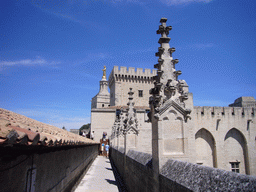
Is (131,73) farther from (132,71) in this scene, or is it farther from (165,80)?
(165,80)

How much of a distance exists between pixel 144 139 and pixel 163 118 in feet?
36.1

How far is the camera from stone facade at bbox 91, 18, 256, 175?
441 centimetres

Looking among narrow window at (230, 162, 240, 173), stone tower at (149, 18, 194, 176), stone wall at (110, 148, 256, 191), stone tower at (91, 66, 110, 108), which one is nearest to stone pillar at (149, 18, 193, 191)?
stone tower at (149, 18, 194, 176)

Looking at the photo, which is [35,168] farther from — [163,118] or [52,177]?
[163,118]

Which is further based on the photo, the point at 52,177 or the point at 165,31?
the point at 165,31

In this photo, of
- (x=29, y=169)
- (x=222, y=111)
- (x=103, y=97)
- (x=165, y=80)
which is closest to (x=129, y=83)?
(x=103, y=97)

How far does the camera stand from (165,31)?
5352mm

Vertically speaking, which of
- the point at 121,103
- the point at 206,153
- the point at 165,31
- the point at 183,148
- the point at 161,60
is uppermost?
the point at 121,103

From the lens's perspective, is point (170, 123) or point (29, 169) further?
point (170, 123)

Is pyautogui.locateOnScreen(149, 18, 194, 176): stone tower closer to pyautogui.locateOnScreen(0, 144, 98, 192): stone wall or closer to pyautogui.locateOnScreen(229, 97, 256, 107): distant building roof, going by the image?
pyautogui.locateOnScreen(0, 144, 98, 192): stone wall

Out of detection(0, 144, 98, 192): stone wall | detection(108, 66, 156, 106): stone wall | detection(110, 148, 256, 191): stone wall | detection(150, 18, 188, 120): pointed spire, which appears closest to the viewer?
detection(110, 148, 256, 191): stone wall

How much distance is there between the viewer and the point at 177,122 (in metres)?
4.45

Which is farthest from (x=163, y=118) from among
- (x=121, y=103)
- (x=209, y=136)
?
(x=121, y=103)

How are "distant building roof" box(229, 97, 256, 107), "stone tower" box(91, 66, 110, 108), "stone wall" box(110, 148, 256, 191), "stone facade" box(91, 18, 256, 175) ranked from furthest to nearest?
"stone tower" box(91, 66, 110, 108)
"distant building roof" box(229, 97, 256, 107)
"stone facade" box(91, 18, 256, 175)
"stone wall" box(110, 148, 256, 191)
